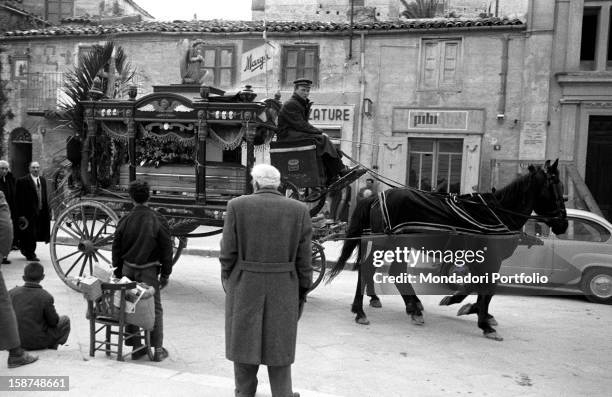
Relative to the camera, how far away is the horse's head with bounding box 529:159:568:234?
7.10 m

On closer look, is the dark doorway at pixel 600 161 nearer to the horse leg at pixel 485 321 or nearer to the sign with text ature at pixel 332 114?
the sign with text ature at pixel 332 114

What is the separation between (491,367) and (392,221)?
2.29m

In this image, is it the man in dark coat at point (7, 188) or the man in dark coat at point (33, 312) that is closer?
the man in dark coat at point (33, 312)

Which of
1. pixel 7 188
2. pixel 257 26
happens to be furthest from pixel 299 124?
pixel 257 26

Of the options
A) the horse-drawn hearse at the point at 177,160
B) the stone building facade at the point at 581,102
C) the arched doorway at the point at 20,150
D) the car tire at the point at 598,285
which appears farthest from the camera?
the arched doorway at the point at 20,150

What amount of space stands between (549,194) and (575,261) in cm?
261

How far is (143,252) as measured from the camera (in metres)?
5.30

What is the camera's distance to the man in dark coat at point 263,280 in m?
3.97

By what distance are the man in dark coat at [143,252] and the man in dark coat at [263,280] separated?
1493 millimetres

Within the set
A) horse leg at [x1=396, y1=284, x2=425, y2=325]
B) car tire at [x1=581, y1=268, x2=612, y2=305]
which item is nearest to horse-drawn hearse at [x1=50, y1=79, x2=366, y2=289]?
horse leg at [x1=396, y1=284, x2=425, y2=325]

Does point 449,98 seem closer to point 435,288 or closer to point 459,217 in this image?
point 435,288

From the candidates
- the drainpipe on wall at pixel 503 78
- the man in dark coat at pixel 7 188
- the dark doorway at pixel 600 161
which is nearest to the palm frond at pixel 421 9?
the drainpipe on wall at pixel 503 78

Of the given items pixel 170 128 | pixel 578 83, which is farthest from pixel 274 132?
pixel 578 83

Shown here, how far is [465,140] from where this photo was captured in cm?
1630
